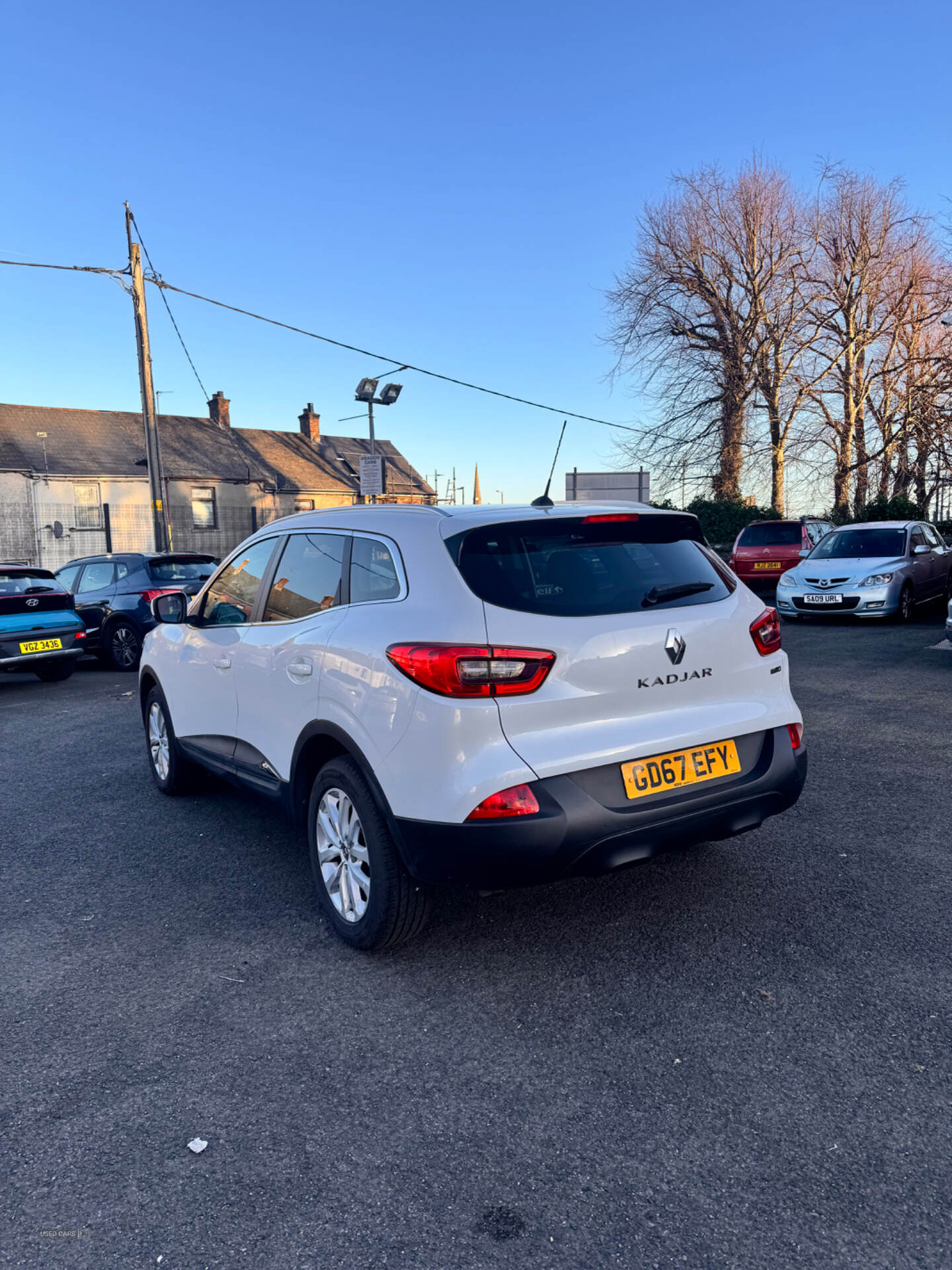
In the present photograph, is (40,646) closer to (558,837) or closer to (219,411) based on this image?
(558,837)

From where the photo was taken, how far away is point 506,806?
9.68ft

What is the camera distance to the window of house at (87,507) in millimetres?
33312

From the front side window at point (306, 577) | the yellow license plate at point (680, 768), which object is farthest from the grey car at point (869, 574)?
the front side window at point (306, 577)

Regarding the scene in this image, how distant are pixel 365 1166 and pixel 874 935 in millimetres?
2175

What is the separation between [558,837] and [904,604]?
12539mm

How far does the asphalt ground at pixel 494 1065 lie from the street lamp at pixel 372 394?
17412 millimetres

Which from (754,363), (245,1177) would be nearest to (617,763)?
(245,1177)

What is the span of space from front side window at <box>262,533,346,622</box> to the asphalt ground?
1298 millimetres

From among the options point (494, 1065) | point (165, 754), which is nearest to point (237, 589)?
point (165, 754)

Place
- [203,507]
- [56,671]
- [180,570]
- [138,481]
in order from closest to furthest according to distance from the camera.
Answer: [56,671]
[180,570]
[138,481]
[203,507]

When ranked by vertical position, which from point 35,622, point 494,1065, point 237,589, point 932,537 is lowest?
point 494,1065

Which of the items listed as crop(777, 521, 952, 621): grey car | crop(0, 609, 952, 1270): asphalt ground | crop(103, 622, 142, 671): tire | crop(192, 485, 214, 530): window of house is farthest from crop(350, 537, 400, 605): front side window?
crop(192, 485, 214, 530): window of house

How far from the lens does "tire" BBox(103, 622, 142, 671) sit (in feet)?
38.9

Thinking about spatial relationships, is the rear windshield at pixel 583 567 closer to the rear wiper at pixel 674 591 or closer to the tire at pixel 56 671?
the rear wiper at pixel 674 591
